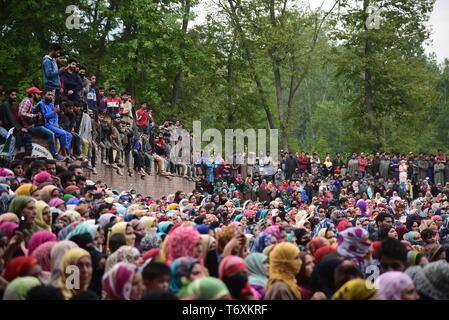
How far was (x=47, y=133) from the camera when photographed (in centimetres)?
1506

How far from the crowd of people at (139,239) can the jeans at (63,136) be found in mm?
24

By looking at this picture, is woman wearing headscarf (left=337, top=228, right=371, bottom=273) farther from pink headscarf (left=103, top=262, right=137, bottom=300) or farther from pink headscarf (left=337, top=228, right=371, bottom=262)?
pink headscarf (left=103, top=262, right=137, bottom=300)

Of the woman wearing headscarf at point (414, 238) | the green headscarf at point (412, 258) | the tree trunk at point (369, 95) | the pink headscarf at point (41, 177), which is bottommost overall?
the woman wearing headscarf at point (414, 238)

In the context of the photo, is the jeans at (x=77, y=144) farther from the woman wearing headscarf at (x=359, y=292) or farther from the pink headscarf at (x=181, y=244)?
the woman wearing headscarf at (x=359, y=292)

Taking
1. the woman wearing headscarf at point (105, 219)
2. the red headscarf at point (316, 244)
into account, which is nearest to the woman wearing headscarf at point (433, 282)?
the red headscarf at point (316, 244)

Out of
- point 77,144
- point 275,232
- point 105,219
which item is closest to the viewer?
point 275,232

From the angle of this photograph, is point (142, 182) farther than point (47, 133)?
Yes

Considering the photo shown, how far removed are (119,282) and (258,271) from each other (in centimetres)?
175

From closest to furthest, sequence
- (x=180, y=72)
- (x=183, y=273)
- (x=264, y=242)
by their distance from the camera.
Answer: (x=183, y=273) → (x=264, y=242) → (x=180, y=72)

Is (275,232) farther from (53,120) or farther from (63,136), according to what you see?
(63,136)

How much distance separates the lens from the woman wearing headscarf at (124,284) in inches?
247

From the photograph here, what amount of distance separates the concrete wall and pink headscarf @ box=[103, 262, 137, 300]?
11.4 meters

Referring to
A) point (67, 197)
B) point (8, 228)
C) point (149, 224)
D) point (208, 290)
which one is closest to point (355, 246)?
point (208, 290)

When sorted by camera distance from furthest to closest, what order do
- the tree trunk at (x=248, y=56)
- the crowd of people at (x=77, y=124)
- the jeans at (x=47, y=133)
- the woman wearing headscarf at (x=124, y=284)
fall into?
the tree trunk at (x=248, y=56)
the jeans at (x=47, y=133)
the crowd of people at (x=77, y=124)
the woman wearing headscarf at (x=124, y=284)
